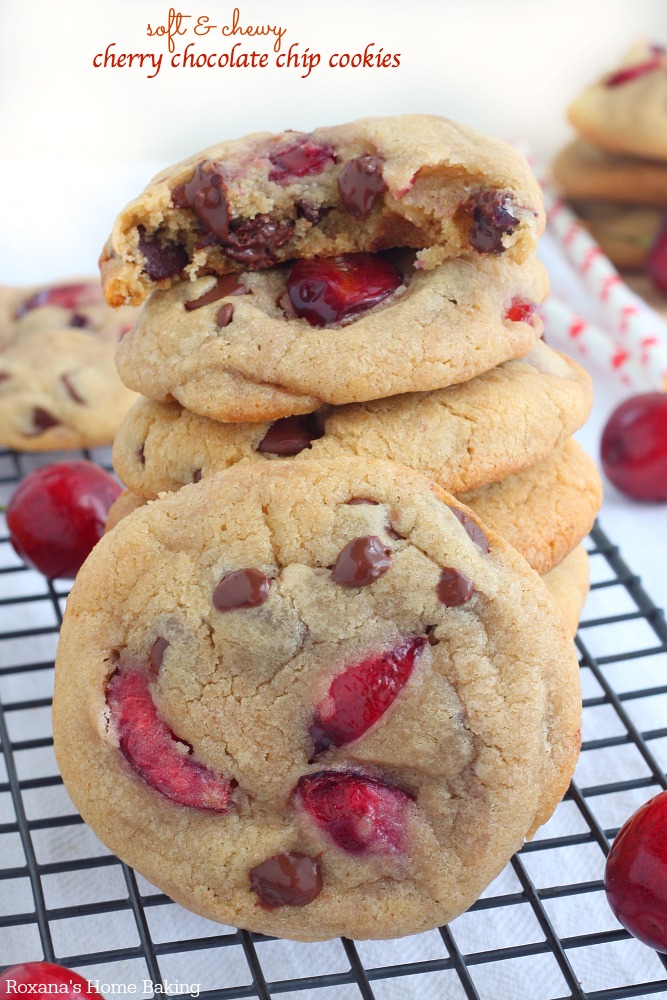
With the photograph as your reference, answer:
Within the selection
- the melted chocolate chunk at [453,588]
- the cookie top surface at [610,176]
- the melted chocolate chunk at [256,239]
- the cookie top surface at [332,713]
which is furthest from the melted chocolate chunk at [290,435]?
the cookie top surface at [610,176]

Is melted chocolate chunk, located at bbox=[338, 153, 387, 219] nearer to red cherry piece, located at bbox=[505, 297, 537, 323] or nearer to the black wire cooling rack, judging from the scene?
red cherry piece, located at bbox=[505, 297, 537, 323]

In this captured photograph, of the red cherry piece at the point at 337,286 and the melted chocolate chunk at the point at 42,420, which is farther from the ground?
the red cherry piece at the point at 337,286

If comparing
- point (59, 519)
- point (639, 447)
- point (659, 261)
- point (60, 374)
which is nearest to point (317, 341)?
point (59, 519)

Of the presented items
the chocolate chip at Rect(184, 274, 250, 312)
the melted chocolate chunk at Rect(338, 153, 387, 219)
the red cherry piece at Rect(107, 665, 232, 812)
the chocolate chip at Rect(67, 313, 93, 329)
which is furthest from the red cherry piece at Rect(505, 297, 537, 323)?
the chocolate chip at Rect(67, 313, 93, 329)

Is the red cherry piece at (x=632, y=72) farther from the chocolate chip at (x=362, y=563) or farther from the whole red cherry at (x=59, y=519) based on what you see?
the chocolate chip at (x=362, y=563)

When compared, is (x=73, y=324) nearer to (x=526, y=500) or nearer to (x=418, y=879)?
(x=526, y=500)

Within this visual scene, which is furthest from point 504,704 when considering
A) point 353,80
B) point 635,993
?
point 353,80
